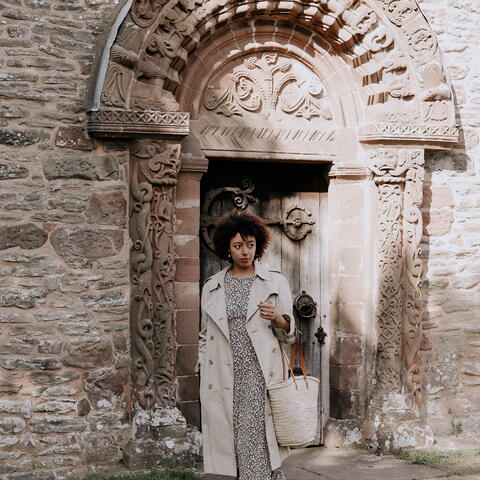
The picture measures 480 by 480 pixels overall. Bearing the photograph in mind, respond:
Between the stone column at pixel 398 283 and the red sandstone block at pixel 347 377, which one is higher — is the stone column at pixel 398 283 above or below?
above

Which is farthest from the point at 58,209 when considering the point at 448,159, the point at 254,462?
the point at 448,159

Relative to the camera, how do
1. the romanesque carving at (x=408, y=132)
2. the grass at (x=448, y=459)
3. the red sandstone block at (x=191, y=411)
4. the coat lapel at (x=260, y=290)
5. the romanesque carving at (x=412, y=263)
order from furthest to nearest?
the romanesque carving at (x=412, y=263) → the romanesque carving at (x=408, y=132) → the red sandstone block at (x=191, y=411) → the grass at (x=448, y=459) → the coat lapel at (x=260, y=290)

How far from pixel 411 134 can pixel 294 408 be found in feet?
10.2

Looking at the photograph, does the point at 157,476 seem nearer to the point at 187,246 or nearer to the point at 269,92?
the point at 187,246

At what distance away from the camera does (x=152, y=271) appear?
23.1 ft

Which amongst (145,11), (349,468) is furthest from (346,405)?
(145,11)

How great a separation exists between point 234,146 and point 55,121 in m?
1.48

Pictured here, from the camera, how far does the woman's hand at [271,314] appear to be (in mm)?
5398

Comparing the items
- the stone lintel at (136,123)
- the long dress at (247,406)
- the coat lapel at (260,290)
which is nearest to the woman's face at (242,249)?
the coat lapel at (260,290)

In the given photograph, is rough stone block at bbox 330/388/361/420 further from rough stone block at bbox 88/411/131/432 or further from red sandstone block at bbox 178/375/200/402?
rough stone block at bbox 88/411/131/432

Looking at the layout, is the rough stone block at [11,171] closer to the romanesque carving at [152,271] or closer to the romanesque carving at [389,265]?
the romanesque carving at [152,271]

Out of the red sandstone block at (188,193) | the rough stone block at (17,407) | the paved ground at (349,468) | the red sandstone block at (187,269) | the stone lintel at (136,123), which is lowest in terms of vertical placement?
the paved ground at (349,468)

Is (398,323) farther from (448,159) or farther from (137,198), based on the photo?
(137,198)

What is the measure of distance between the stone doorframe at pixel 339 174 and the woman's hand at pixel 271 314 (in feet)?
5.67
